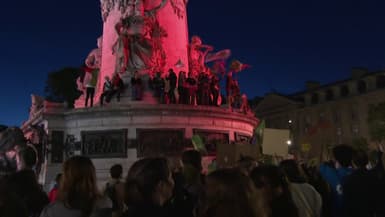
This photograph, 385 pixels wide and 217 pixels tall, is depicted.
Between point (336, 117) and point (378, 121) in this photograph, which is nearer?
point (378, 121)

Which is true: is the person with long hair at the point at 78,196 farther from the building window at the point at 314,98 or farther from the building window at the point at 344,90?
the building window at the point at 314,98

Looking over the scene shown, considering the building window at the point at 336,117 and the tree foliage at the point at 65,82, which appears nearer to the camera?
the tree foliage at the point at 65,82

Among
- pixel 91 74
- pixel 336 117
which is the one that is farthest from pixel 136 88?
pixel 336 117

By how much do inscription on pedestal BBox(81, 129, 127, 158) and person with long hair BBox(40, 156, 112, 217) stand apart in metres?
17.6

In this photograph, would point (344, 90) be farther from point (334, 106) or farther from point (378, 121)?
point (378, 121)

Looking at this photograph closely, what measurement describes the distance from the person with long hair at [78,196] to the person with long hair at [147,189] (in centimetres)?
60

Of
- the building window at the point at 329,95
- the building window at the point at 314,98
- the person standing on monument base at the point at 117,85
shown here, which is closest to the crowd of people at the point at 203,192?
the person standing on monument base at the point at 117,85

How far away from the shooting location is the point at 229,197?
3074mm

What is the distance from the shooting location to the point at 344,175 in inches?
274

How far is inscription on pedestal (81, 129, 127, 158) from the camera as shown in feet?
71.3

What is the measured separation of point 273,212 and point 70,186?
2079mm

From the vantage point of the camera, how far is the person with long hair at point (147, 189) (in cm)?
354

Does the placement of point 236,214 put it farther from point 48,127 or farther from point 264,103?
point 264,103

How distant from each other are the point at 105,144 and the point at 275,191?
719 inches
